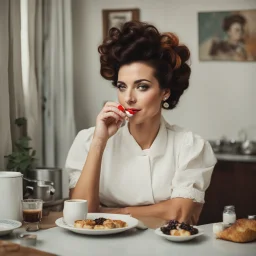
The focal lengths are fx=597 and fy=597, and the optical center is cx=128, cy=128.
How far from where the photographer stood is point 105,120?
244cm

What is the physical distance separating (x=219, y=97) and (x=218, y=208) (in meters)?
0.95

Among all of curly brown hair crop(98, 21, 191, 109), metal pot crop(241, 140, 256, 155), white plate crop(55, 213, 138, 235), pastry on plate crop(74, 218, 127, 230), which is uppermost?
curly brown hair crop(98, 21, 191, 109)

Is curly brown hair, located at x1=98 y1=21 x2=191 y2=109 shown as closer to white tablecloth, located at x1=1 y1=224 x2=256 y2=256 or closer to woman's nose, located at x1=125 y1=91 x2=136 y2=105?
woman's nose, located at x1=125 y1=91 x2=136 y2=105

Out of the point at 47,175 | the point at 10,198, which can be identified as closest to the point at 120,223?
the point at 10,198

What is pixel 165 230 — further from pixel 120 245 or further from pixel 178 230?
pixel 120 245

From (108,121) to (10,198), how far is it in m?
0.57

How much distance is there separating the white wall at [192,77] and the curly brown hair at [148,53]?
2231mm

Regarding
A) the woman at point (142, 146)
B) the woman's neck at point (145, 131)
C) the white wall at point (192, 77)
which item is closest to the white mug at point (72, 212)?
the woman at point (142, 146)

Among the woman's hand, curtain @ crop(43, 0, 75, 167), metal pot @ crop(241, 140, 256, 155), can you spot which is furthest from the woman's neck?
metal pot @ crop(241, 140, 256, 155)

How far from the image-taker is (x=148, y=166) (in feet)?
8.19

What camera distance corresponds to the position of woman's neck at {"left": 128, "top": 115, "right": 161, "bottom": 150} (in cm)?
254

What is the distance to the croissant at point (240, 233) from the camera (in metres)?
1.80

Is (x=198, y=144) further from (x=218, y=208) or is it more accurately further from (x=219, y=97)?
(x=219, y=97)

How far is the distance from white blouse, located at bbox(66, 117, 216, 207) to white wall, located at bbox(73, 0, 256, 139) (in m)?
2.28
